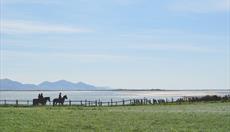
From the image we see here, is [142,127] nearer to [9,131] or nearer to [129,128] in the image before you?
[129,128]

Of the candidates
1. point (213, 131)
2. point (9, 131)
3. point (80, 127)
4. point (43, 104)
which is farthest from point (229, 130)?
point (43, 104)

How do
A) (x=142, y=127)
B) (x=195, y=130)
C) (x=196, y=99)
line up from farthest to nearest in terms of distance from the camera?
(x=196, y=99), (x=142, y=127), (x=195, y=130)

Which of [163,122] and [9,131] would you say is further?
[163,122]

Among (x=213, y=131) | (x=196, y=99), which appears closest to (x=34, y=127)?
(x=213, y=131)

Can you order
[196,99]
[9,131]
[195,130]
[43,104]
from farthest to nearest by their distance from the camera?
[196,99] → [43,104] → [195,130] → [9,131]

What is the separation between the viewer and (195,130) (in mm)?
24859

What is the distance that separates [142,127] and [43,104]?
146ft

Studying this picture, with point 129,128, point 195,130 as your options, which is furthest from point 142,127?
point 195,130

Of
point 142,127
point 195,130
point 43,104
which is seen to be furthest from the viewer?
point 43,104

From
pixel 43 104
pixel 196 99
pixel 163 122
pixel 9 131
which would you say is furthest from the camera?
pixel 196 99

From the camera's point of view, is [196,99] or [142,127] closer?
[142,127]

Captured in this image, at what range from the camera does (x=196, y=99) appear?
85.2m

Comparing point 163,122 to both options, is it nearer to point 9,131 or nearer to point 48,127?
point 48,127

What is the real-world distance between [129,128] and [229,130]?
512cm
